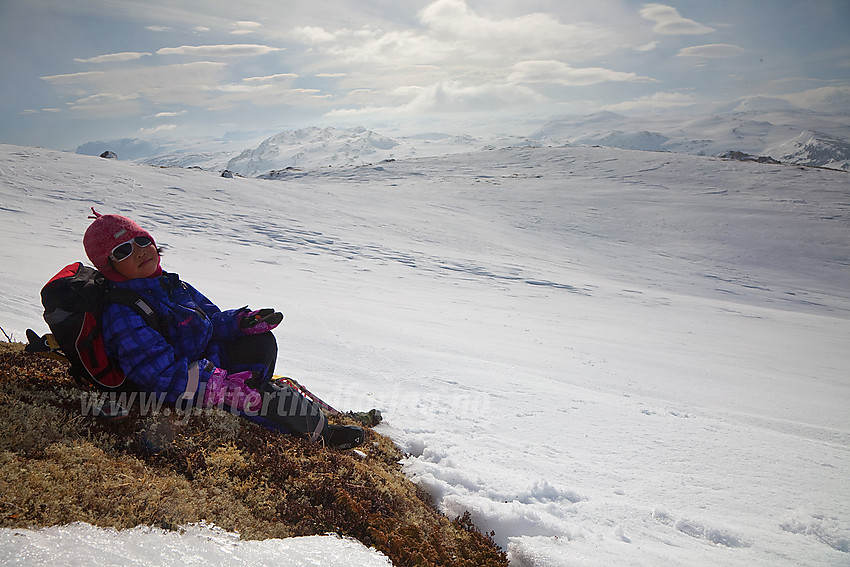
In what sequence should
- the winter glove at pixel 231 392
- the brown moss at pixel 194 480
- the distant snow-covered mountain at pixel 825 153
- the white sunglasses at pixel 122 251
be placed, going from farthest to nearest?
the distant snow-covered mountain at pixel 825 153, the winter glove at pixel 231 392, the white sunglasses at pixel 122 251, the brown moss at pixel 194 480

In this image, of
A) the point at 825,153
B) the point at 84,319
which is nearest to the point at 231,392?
the point at 84,319

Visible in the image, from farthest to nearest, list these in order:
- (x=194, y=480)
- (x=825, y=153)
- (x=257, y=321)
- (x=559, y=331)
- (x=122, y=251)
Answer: (x=825, y=153) < (x=559, y=331) < (x=257, y=321) < (x=122, y=251) < (x=194, y=480)

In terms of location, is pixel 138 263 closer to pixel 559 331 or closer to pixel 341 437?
pixel 341 437

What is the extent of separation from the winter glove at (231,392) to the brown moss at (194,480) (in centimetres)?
12

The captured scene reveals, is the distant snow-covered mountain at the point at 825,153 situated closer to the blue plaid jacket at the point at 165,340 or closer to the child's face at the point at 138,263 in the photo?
the blue plaid jacket at the point at 165,340

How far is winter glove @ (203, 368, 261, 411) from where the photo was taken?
3.60 meters

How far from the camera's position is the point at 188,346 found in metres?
3.44

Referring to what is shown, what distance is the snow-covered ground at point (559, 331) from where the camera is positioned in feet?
12.9

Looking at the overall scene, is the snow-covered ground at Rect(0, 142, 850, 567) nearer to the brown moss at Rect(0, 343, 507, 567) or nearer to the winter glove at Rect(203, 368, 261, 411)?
the brown moss at Rect(0, 343, 507, 567)

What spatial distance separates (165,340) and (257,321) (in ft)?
2.14

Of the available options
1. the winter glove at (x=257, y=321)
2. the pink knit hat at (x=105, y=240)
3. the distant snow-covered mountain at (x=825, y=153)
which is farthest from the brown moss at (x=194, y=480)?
the distant snow-covered mountain at (x=825, y=153)

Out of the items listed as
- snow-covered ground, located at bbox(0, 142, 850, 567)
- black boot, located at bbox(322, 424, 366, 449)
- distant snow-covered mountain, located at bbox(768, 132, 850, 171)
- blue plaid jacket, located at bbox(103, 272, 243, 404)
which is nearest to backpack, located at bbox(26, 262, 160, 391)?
blue plaid jacket, located at bbox(103, 272, 243, 404)

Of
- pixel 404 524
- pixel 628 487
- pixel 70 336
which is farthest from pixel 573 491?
pixel 70 336

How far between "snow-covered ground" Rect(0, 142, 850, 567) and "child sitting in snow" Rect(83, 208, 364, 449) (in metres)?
1.12
